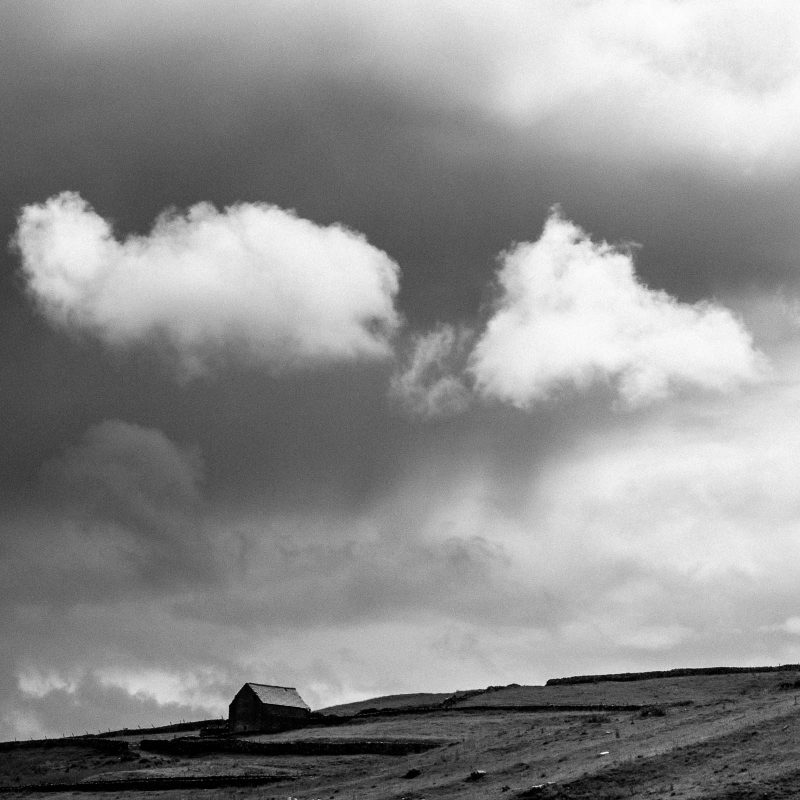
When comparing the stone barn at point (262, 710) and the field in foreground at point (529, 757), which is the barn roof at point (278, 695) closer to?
the stone barn at point (262, 710)

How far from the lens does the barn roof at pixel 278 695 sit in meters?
97.2

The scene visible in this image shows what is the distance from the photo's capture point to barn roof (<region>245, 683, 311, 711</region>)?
97.2 m

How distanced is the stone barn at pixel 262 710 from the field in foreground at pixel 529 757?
10683mm

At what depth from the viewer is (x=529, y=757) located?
51.0m

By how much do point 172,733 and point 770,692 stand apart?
5335 cm

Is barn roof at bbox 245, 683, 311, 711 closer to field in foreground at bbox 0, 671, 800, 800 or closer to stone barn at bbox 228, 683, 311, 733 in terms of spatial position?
stone barn at bbox 228, 683, 311, 733

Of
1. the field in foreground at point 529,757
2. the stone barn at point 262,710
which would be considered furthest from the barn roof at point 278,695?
the field in foreground at point 529,757

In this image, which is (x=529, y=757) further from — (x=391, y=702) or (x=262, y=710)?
(x=391, y=702)

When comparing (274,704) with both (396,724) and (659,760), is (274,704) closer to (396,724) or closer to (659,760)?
(396,724)

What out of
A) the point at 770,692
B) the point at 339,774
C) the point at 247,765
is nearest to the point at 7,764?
the point at 247,765

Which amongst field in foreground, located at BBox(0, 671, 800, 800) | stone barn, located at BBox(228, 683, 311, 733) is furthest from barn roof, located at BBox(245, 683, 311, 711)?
field in foreground, located at BBox(0, 671, 800, 800)

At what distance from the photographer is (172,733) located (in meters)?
98.5

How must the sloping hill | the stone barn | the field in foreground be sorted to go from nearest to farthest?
the field in foreground
the stone barn
the sloping hill

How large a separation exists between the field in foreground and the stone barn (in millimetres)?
10683
